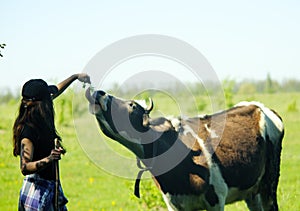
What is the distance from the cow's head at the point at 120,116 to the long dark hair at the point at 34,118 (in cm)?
67

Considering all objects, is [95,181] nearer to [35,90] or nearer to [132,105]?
[132,105]

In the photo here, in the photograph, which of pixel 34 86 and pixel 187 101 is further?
pixel 187 101

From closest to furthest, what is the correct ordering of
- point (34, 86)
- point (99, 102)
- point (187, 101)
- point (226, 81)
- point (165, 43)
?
point (34, 86) → point (99, 102) → point (165, 43) → point (187, 101) → point (226, 81)

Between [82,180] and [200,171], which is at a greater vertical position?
[200,171]

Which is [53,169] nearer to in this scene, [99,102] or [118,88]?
[99,102]

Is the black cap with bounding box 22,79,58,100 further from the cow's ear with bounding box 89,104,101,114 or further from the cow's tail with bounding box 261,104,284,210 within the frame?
the cow's tail with bounding box 261,104,284,210

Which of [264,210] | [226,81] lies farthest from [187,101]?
[226,81]

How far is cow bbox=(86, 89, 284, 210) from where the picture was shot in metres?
6.28

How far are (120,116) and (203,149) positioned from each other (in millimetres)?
1285

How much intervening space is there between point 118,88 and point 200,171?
1.33 meters

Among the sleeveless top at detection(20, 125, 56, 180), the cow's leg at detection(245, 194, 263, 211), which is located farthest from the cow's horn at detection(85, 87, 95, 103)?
the cow's leg at detection(245, 194, 263, 211)

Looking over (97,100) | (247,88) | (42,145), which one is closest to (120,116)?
(97,100)

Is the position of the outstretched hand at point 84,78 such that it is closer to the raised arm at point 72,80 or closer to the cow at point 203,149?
the raised arm at point 72,80

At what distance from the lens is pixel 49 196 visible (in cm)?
538
